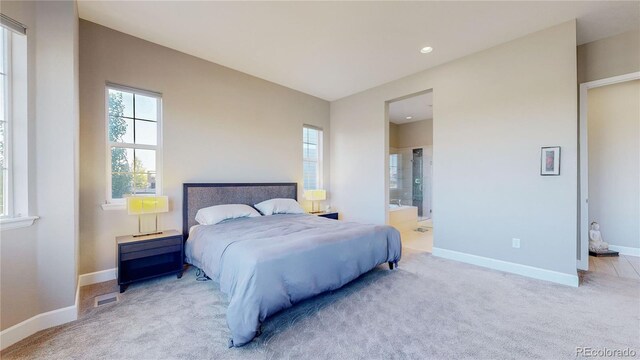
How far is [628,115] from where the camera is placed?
12.0 feet

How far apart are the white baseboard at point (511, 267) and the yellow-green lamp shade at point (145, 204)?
384 centimetres

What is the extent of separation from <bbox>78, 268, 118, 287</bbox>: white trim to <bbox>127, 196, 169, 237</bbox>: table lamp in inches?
21.1

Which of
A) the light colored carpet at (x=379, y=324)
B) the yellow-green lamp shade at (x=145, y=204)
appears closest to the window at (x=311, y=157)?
the yellow-green lamp shade at (x=145, y=204)

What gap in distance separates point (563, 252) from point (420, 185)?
4477 mm

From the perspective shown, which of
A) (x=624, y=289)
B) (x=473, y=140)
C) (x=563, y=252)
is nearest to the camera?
(x=624, y=289)

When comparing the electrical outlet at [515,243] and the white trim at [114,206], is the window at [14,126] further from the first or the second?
the electrical outlet at [515,243]

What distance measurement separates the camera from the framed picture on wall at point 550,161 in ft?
9.02

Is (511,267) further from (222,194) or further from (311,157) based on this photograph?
(222,194)

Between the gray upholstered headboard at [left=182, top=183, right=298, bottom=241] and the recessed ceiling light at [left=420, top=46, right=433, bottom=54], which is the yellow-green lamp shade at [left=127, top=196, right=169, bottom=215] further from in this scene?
the recessed ceiling light at [left=420, top=46, right=433, bottom=54]

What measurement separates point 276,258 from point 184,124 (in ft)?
8.40


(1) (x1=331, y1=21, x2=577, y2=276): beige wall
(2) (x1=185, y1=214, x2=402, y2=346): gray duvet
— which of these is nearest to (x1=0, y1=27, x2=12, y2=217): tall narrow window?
(2) (x1=185, y1=214, x2=402, y2=346): gray duvet

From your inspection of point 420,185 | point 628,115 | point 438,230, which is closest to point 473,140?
point 438,230

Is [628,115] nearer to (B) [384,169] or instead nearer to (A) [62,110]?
(B) [384,169]

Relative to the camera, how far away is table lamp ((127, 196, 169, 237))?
2.71m
